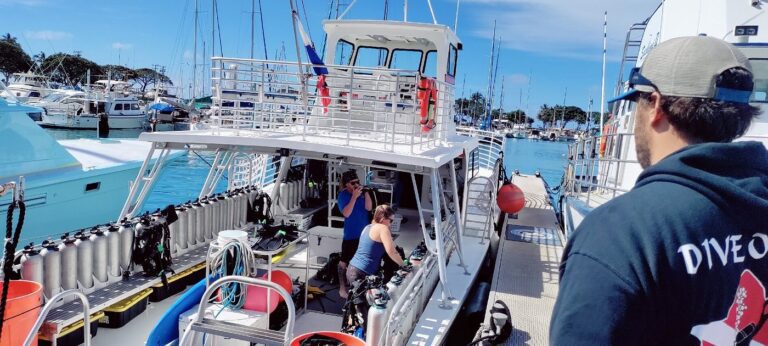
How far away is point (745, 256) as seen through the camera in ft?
4.04

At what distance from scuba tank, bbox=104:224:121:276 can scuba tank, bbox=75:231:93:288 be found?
25 centimetres

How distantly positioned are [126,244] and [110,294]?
63 centimetres

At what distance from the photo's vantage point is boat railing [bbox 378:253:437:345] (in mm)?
4480

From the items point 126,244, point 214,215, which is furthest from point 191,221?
point 126,244

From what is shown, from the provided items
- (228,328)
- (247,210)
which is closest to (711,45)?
(228,328)

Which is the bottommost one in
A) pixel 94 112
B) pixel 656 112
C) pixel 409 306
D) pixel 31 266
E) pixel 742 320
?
pixel 409 306

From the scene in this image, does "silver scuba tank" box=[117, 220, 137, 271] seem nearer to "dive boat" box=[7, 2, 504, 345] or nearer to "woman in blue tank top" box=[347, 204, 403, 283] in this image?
"dive boat" box=[7, 2, 504, 345]

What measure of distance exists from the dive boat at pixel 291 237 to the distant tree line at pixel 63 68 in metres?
60.5

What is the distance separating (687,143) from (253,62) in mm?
5489

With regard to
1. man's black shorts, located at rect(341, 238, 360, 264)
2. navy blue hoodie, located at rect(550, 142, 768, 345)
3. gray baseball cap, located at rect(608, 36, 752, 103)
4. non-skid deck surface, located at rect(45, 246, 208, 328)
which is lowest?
non-skid deck surface, located at rect(45, 246, 208, 328)

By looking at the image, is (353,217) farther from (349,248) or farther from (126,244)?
(126,244)

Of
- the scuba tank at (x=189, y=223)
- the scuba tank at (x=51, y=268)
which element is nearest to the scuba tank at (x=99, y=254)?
the scuba tank at (x=51, y=268)

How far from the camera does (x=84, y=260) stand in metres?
5.25

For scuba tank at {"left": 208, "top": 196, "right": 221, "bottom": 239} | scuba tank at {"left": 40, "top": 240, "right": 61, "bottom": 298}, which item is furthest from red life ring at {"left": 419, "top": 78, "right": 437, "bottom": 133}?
scuba tank at {"left": 40, "top": 240, "right": 61, "bottom": 298}
